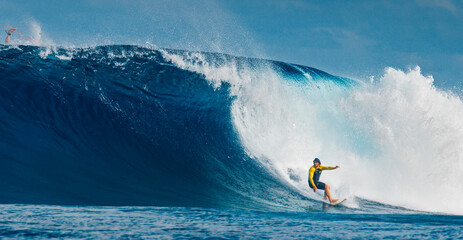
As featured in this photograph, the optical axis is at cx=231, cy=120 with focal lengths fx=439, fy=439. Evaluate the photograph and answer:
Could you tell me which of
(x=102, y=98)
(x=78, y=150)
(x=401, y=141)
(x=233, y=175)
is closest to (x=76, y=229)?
(x=78, y=150)

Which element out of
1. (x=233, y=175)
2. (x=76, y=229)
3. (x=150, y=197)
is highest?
(x=233, y=175)

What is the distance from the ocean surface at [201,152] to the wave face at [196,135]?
0.13 feet

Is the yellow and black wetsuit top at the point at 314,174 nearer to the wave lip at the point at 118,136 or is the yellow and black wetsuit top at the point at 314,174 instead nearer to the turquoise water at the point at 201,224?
the wave lip at the point at 118,136

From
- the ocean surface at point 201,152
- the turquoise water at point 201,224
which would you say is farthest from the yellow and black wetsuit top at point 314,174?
the turquoise water at point 201,224

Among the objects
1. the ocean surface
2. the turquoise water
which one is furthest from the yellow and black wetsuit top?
the turquoise water

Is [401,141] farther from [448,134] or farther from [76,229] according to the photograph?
[76,229]

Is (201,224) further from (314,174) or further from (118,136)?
(118,136)

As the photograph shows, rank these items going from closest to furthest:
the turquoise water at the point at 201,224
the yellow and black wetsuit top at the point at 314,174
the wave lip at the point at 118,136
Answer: the turquoise water at the point at 201,224 → the wave lip at the point at 118,136 → the yellow and black wetsuit top at the point at 314,174

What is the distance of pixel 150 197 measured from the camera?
687cm

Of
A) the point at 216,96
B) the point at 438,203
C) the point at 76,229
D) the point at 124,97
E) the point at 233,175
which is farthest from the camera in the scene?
the point at 216,96

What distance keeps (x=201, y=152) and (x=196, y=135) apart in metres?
0.84

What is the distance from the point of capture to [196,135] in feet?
34.5

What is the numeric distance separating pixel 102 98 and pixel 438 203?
26.6 ft

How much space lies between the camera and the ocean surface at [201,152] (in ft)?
17.3
